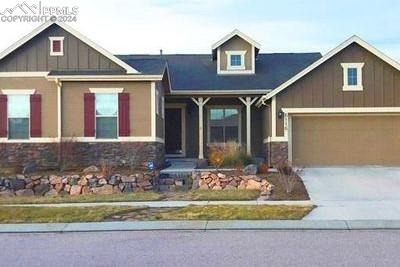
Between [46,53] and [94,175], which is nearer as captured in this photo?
[94,175]

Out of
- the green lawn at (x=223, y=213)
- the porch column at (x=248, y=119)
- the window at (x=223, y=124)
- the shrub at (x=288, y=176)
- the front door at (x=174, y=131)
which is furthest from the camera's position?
the front door at (x=174, y=131)

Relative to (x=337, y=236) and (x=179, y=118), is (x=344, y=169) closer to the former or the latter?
(x=179, y=118)

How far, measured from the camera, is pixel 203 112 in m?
27.9

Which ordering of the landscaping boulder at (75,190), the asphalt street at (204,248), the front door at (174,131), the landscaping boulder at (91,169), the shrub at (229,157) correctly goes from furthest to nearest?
the front door at (174,131) → the shrub at (229,157) → the landscaping boulder at (91,169) → the landscaping boulder at (75,190) → the asphalt street at (204,248)

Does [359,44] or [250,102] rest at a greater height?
[359,44]

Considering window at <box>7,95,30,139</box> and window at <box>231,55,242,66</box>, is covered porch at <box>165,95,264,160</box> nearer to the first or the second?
window at <box>231,55,242,66</box>

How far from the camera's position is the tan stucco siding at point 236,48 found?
2908cm

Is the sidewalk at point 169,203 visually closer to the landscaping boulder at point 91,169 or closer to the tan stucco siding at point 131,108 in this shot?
the landscaping boulder at point 91,169

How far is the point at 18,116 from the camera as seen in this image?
22734 mm

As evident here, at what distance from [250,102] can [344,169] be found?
551 centimetres

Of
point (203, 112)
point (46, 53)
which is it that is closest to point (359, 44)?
point (203, 112)

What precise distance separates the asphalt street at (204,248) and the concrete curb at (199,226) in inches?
13.6

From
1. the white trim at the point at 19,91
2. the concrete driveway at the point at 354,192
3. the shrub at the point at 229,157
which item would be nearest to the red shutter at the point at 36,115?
the white trim at the point at 19,91

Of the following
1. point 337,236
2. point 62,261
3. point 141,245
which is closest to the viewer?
Answer: point 62,261
